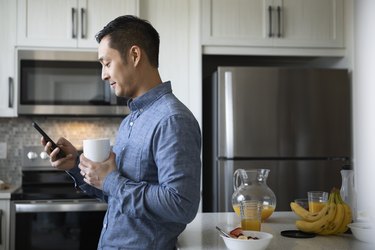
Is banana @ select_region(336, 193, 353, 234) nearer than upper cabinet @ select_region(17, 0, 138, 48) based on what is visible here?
Yes

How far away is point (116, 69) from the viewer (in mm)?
1146

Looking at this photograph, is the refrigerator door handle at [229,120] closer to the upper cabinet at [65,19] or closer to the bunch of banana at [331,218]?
the upper cabinet at [65,19]

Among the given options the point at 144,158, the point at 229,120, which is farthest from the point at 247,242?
the point at 229,120

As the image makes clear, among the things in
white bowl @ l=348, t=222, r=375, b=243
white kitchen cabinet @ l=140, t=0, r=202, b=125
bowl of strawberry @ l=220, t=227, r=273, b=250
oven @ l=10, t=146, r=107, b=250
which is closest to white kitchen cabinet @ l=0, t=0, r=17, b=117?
oven @ l=10, t=146, r=107, b=250

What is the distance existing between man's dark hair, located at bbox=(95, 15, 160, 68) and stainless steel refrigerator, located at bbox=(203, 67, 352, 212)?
1535 mm

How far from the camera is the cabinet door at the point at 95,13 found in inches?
112

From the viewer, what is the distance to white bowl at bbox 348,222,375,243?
1.25 m

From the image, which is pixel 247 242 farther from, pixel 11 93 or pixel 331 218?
pixel 11 93

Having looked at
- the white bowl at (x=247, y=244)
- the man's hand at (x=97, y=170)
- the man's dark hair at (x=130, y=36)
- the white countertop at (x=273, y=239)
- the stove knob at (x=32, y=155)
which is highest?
the man's dark hair at (x=130, y=36)

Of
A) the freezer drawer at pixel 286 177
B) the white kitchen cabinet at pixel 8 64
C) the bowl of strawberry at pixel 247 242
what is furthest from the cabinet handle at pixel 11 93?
the bowl of strawberry at pixel 247 242

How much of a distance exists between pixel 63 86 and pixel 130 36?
70.2 inches

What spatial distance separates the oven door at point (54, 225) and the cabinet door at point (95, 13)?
3.40 ft

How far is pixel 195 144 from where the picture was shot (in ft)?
3.44

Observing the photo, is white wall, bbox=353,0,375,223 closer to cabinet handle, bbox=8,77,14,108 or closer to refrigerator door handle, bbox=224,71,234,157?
refrigerator door handle, bbox=224,71,234,157
